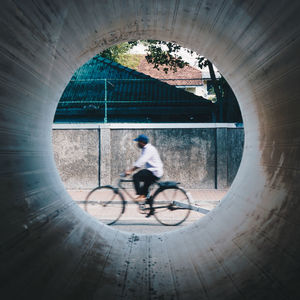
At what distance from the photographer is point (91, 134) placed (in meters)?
9.48

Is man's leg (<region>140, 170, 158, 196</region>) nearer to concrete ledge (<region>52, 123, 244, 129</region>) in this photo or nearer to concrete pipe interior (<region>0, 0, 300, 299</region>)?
concrete pipe interior (<region>0, 0, 300, 299</region>)

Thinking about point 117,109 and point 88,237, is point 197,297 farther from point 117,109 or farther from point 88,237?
point 117,109

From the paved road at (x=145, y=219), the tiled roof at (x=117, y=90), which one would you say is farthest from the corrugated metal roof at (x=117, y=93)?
the paved road at (x=145, y=219)

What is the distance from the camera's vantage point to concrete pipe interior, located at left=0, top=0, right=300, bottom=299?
182 centimetres

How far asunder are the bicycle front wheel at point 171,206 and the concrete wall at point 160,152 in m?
3.26

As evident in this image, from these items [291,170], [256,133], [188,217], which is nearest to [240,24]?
[256,133]

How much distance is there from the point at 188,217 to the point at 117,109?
7.19 meters

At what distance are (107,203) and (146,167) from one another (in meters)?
1.14

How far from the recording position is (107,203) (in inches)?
227

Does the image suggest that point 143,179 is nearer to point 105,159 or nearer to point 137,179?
point 137,179

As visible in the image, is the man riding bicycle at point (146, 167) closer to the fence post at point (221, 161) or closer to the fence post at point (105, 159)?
the fence post at point (105, 159)

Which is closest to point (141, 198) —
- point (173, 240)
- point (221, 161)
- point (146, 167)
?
point (146, 167)

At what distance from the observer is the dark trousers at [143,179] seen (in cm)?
564

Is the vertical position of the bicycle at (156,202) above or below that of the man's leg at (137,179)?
below
